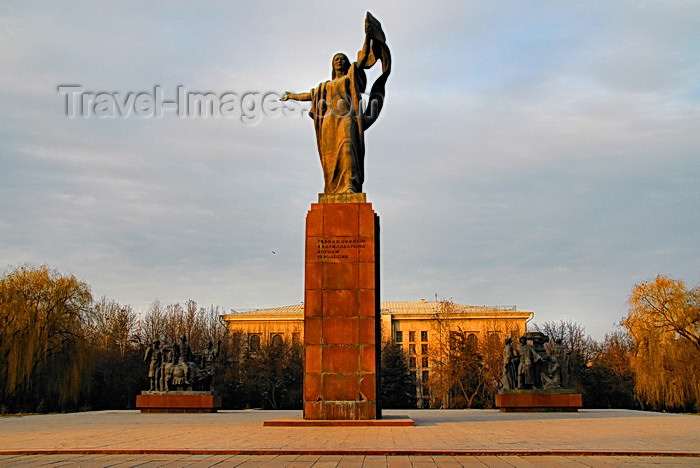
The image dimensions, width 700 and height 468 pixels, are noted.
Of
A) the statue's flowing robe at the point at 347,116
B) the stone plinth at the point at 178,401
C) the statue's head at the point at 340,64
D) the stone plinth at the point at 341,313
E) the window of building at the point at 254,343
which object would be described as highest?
the statue's head at the point at 340,64

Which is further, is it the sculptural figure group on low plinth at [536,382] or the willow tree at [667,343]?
the willow tree at [667,343]

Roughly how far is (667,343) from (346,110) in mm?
20734

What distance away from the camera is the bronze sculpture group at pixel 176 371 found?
956 inches

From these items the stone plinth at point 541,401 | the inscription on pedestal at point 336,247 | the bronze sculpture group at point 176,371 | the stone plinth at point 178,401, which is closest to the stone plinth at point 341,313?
the inscription on pedestal at point 336,247

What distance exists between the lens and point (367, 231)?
600 inches

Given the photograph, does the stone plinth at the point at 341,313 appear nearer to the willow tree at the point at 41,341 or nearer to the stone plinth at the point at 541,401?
the stone plinth at the point at 541,401

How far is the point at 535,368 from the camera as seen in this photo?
75.7ft

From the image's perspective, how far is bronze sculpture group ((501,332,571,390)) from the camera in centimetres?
2277

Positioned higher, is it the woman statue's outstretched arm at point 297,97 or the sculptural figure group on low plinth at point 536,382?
the woman statue's outstretched arm at point 297,97

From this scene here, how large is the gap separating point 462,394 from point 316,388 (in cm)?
3155

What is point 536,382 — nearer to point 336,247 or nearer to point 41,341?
point 336,247

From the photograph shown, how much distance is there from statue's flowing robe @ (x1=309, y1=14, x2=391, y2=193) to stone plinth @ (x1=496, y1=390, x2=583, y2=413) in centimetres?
1086

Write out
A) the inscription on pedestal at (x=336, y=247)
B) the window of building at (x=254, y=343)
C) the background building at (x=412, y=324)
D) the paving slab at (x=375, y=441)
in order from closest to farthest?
the paving slab at (x=375, y=441) → the inscription on pedestal at (x=336, y=247) → the window of building at (x=254, y=343) → the background building at (x=412, y=324)

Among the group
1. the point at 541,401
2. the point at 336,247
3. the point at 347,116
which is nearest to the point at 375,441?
the point at 336,247
